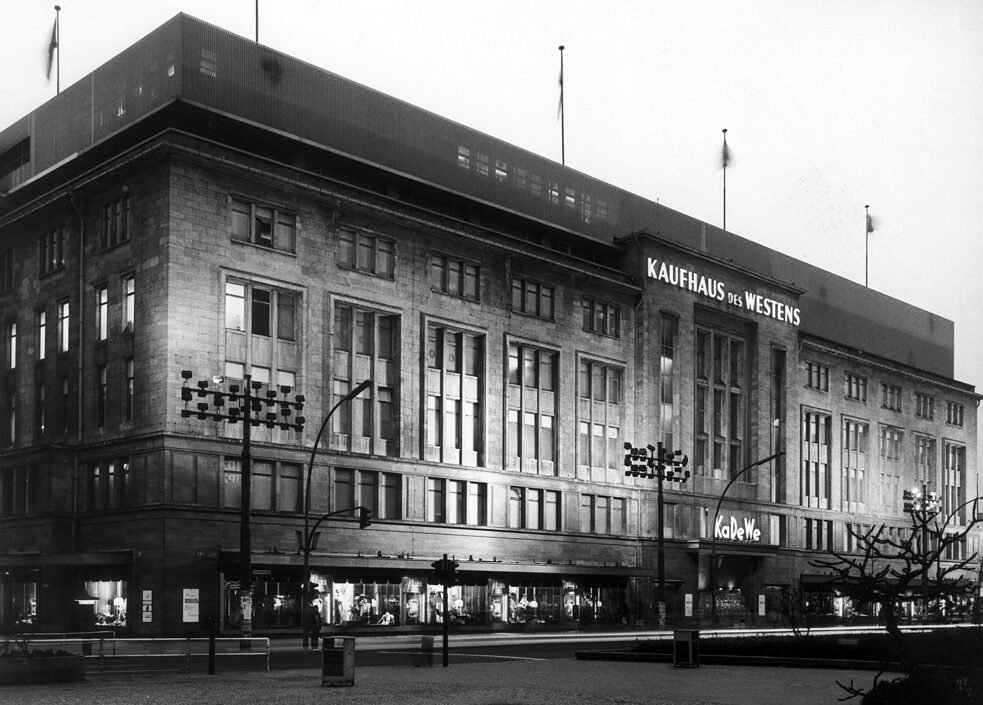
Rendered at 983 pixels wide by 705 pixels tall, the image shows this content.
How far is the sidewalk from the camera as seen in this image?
881 inches

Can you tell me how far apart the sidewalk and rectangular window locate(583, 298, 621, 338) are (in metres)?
42.7

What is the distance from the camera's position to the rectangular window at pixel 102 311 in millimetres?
55188

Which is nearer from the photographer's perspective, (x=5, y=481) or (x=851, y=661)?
(x=851, y=661)

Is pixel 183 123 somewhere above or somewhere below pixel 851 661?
above

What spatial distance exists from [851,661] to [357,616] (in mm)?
30514

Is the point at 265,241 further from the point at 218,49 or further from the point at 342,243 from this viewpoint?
the point at 218,49

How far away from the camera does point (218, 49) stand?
5672cm

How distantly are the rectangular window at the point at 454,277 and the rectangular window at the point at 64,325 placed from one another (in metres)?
18.6

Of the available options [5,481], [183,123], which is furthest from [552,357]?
[5,481]

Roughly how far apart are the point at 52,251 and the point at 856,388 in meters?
66.4

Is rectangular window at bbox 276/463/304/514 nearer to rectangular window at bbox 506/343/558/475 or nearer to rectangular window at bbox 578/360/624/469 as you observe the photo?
rectangular window at bbox 506/343/558/475

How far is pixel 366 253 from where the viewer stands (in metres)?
60.5

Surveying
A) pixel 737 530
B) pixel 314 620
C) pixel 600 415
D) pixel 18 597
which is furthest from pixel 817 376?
pixel 18 597

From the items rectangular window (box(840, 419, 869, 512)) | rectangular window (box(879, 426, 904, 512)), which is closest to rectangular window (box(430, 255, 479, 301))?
rectangular window (box(840, 419, 869, 512))
